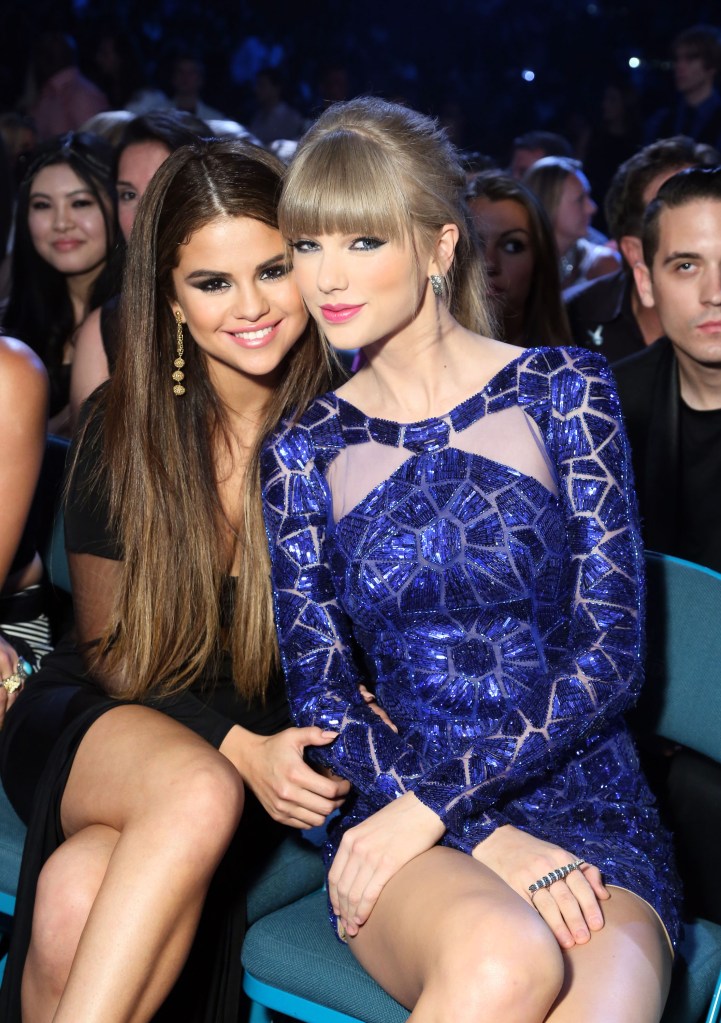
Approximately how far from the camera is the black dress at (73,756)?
2.08 m

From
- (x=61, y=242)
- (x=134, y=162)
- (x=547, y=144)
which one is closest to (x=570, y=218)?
(x=547, y=144)

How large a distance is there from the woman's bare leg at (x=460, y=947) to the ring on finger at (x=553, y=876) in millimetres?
46

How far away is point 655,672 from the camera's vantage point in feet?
7.32

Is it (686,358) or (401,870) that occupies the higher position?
(686,358)

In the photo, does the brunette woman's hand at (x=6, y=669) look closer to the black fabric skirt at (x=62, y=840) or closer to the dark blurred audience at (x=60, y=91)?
the black fabric skirt at (x=62, y=840)

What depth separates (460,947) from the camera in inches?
63.8

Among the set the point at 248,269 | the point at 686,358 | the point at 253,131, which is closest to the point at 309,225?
the point at 248,269

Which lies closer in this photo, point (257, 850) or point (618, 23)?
point (257, 850)

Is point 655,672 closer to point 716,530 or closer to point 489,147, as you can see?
point 716,530

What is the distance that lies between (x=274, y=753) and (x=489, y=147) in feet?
28.2

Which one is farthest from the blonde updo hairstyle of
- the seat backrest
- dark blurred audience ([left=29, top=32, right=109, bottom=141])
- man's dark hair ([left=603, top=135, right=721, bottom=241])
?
dark blurred audience ([left=29, top=32, right=109, bottom=141])

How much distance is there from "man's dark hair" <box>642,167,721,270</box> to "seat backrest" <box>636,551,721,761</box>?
1118mm

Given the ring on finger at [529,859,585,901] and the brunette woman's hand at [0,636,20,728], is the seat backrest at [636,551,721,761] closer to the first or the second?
the ring on finger at [529,859,585,901]

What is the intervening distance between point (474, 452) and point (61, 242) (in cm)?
262
